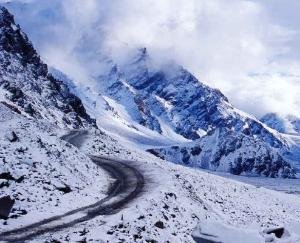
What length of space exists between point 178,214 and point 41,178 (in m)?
8.47

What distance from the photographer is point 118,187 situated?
4444 cm

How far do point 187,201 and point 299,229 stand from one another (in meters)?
14.4

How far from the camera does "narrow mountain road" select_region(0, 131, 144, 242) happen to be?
27267mm

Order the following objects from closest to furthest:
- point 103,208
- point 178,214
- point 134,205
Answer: point 103,208 → point 134,205 → point 178,214

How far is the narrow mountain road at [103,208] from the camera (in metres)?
27.3

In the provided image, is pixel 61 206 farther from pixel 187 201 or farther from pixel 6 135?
pixel 187 201

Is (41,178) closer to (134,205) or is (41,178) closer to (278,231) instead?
(134,205)

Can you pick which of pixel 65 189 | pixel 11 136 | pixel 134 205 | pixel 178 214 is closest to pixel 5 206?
pixel 65 189

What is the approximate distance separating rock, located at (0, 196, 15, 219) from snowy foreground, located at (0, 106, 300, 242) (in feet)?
1.23

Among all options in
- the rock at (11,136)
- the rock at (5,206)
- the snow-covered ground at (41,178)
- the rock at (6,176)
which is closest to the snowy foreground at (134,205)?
the snow-covered ground at (41,178)

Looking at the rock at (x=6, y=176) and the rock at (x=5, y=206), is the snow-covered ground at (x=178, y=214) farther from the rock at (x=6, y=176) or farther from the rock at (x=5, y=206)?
the rock at (x=6, y=176)

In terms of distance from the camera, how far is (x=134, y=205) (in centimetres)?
3503

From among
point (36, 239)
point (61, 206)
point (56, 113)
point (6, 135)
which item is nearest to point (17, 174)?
point (61, 206)

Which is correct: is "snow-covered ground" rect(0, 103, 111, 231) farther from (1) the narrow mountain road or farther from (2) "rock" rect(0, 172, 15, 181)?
(1) the narrow mountain road
